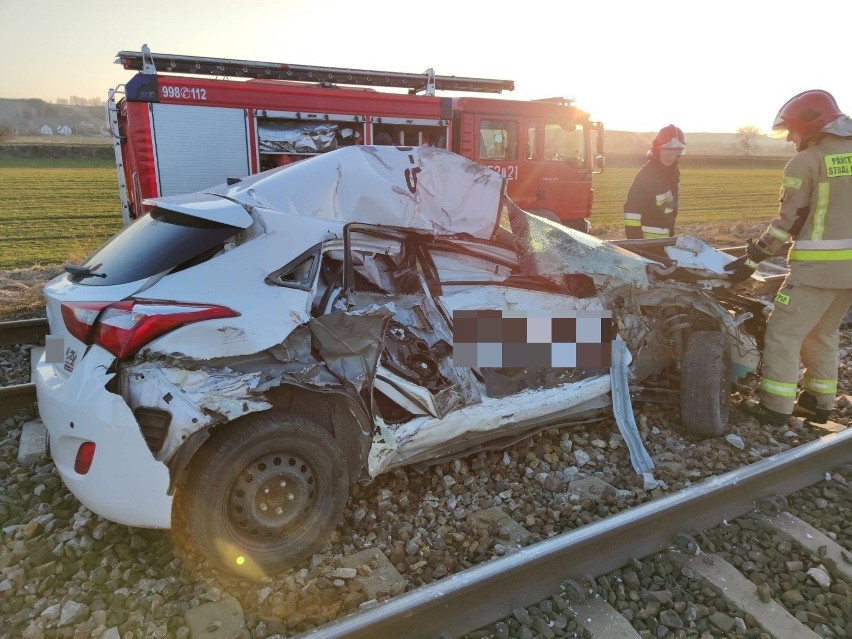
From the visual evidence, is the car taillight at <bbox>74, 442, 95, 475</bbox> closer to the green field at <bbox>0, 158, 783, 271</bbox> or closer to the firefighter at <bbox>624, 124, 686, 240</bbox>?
the firefighter at <bbox>624, 124, 686, 240</bbox>

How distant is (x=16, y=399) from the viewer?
4426 millimetres

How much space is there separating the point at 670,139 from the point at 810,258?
2.29 metres

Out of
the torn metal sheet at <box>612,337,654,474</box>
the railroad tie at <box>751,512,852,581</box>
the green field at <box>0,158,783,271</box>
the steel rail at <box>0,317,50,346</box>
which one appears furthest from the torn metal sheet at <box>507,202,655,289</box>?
the green field at <box>0,158,783,271</box>

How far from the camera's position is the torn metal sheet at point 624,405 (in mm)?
3896

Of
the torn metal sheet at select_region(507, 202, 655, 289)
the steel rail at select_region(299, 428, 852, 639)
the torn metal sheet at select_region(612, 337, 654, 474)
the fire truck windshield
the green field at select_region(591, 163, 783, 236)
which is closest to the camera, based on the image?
the steel rail at select_region(299, 428, 852, 639)

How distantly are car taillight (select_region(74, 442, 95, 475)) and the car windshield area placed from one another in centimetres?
71

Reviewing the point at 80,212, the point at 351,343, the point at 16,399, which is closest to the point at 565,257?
the point at 351,343

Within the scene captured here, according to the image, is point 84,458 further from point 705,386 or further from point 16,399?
point 705,386

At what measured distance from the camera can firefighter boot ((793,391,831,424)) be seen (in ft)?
15.1

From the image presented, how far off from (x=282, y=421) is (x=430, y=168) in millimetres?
1740

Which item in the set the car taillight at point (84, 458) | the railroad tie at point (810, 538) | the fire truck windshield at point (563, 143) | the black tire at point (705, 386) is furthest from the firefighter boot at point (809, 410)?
the fire truck windshield at point (563, 143)

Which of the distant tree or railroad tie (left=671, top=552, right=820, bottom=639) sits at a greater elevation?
the distant tree

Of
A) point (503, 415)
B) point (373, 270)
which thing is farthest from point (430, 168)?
point (503, 415)

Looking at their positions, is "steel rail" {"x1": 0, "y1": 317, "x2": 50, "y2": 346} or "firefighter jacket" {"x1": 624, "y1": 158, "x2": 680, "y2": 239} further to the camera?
"firefighter jacket" {"x1": 624, "y1": 158, "x2": 680, "y2": 239}
